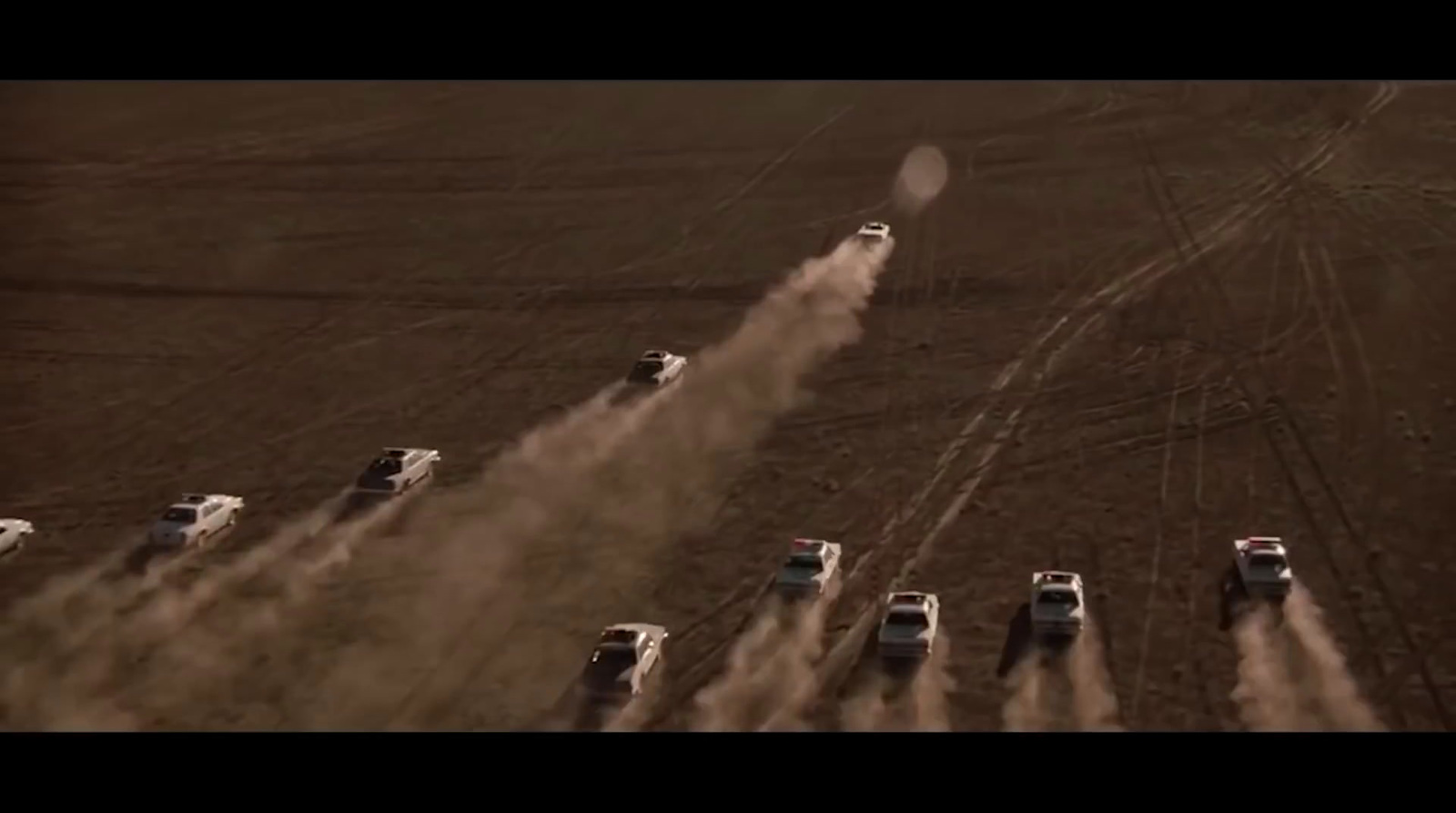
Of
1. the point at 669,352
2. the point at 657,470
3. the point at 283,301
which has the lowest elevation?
the point at 657,470

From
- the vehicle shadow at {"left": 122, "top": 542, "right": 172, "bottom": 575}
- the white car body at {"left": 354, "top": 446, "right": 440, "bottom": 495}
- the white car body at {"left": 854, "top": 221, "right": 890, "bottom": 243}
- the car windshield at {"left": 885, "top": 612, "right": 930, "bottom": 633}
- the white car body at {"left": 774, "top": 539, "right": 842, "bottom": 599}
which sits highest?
the white car body at {"left": 854, "top": 221, "right": 890, "bottom": 243}

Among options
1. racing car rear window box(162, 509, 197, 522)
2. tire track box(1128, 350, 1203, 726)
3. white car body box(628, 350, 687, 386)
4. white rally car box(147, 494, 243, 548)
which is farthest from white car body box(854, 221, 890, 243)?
racing car rear window box(162, 509, 197, 522)

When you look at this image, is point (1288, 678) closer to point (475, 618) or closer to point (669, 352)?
point (475, 618)

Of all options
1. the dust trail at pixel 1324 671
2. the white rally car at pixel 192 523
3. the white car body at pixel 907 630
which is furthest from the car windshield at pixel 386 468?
the dust trail at pixel 1324 671

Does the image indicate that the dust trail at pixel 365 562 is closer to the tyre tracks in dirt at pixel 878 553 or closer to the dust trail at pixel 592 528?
the dust trail at pixel 592 528

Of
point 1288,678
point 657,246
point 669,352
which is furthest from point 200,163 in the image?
point 1288,678

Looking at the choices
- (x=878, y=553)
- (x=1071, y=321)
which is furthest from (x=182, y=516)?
(x=1071, y=321)

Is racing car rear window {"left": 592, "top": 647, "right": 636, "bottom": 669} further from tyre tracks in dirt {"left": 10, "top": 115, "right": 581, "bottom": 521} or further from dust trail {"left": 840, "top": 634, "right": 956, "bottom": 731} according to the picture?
tyre tracks in dirt {"left": 10, "top": 115, "right": 581, "bottom": 521}
